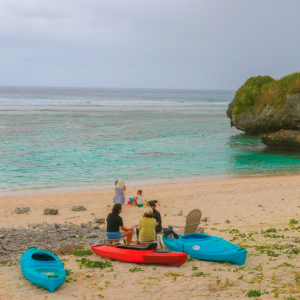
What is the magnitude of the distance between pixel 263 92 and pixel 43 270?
29.9m

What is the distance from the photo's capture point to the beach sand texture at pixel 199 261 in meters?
8.07

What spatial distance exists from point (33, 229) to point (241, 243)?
712cm

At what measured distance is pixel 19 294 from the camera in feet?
26.4

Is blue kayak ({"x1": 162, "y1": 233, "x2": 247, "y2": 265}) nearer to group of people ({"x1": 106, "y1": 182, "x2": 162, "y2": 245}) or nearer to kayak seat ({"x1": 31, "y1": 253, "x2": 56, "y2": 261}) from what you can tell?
group of people ({"x1": 106, "y1": 182, "x2": 162, "y2": 245})

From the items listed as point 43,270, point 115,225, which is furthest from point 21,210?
point 43,270

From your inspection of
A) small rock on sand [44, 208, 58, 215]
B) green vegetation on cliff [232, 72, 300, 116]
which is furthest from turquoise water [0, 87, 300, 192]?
small rock on sand [44, 208, 58, 215]

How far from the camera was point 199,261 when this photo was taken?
10.1 metres

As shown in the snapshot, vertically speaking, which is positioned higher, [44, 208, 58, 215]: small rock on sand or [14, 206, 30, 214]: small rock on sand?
[44, 208, 58, 215]: small rock on sand

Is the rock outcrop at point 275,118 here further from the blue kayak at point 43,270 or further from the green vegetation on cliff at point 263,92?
the blue kayak at point 43,270

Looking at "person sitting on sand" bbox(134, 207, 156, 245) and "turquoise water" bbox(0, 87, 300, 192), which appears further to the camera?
"turquoise water" bbox(0, 87, 300, 192)

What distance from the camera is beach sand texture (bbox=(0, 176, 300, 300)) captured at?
807 cm

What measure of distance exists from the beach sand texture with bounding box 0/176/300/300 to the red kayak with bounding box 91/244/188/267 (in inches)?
6.9

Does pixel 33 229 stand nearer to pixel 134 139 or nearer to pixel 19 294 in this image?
pixel 19 294

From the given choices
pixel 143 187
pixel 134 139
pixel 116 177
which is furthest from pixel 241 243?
pixel 134 139
